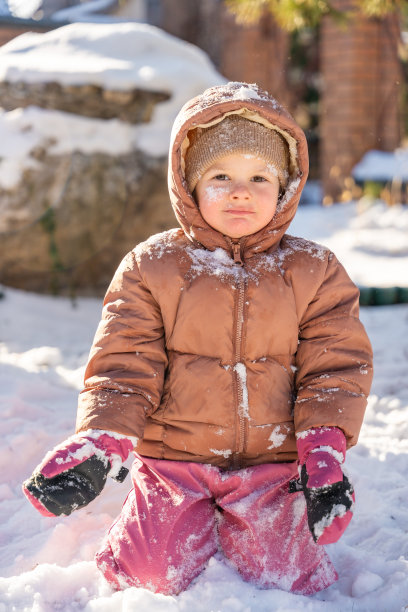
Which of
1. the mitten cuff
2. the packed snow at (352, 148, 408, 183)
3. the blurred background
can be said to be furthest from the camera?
the packed snow at (352, 148, 408, 183)

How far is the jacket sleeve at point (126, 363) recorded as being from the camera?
165 centimetres

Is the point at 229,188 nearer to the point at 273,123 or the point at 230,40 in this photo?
the point at 273,123

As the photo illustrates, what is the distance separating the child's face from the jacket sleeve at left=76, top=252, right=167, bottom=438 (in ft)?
0.83

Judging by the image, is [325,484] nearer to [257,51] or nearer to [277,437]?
[277,437]

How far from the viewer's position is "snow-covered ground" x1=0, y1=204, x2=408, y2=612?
1.53 meters

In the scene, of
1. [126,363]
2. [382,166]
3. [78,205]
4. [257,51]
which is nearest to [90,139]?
[78,205]

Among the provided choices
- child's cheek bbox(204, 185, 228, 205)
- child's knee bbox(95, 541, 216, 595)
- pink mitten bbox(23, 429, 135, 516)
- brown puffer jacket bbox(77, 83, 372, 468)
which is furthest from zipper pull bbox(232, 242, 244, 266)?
child's knee bbox(95, 541, 216, 595)

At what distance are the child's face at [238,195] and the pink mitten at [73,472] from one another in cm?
61

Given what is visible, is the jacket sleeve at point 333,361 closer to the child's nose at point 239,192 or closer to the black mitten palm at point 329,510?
the black mitten palm at point 329,510

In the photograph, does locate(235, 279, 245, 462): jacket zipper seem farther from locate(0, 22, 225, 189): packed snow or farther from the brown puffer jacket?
locate(0, 22, 225, 189): packed snow

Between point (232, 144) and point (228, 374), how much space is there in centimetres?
58

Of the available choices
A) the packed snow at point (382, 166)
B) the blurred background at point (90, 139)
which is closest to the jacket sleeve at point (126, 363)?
the blurred background at point (90, 139)

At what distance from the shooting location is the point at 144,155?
4.35 metres

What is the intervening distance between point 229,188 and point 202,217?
0.11 metres
